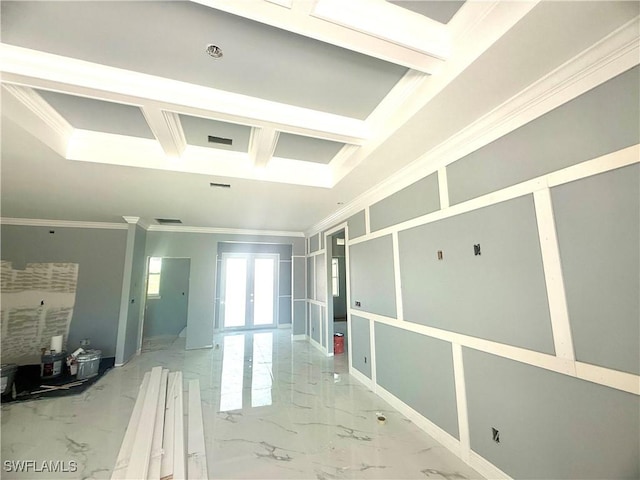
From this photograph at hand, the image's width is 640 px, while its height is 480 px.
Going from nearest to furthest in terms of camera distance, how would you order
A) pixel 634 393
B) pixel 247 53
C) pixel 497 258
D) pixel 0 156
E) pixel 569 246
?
pixel 634 393
pixel 569 246
pixel 247 53
pixel 497 258
pixel 0 156

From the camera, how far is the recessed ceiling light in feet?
5.55

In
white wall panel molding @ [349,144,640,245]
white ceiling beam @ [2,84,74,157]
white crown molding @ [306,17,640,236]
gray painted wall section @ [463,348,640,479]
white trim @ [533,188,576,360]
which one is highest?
white ceiling beam @ [2,84,74,157]

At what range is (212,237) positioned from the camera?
21.0 feet

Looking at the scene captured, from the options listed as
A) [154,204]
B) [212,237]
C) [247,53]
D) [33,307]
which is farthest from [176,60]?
[33,307]

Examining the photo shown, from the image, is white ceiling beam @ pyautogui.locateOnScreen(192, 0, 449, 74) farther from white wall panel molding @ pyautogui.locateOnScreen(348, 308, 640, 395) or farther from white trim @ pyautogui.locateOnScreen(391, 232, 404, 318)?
white wall panel molding @ pyautogui.locateOnScreen(348, 308, 640, 395)

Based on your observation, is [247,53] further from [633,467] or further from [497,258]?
[633,467]

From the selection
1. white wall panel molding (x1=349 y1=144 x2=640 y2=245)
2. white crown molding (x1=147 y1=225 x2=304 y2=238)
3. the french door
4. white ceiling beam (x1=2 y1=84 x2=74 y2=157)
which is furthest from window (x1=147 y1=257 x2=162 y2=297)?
white wall panel molding (x1=349 y1=144 x2=640 y2=245)

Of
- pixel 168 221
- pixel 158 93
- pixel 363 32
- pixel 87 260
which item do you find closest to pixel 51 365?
pixel 87 260

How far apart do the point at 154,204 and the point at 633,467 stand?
18.1 ft

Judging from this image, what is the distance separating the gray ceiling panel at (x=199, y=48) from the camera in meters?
1.48

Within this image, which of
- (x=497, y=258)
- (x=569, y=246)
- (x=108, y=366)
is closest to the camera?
(x=569, y=246)

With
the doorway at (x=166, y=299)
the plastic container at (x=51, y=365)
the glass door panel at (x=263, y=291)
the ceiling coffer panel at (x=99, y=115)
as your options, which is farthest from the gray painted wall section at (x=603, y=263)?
the doorway at (x=166, y=299)

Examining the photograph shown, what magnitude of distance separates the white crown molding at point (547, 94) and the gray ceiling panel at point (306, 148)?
0.97 meters

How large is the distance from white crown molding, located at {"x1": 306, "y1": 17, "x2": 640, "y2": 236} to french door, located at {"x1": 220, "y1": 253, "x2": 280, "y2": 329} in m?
6.31
